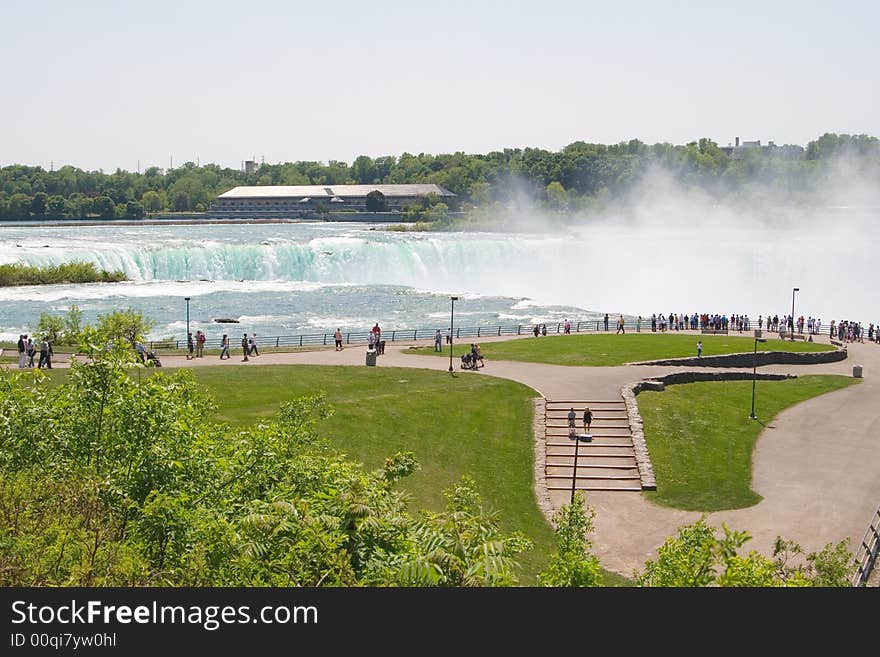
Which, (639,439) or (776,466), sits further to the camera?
(639,439)

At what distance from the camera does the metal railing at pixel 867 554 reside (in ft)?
59.2

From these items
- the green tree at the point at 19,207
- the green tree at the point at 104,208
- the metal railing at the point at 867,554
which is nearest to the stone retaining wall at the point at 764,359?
the metal railing at the point at 867,554

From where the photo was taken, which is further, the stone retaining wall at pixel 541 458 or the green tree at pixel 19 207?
the green tree at pixel 19 207

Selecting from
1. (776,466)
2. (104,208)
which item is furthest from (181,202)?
(776,466)

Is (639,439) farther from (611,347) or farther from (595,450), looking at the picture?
(611,347)

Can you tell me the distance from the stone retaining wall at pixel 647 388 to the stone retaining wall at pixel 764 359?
153cm

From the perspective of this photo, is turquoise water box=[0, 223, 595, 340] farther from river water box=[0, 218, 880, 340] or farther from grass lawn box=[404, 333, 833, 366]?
grass lawn box=[404, 333, 833, 366]

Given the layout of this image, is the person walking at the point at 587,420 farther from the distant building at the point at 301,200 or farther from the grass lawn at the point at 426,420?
the distant building at the point at 301,200

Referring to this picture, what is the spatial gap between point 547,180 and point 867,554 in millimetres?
157600

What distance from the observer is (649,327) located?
172 ft

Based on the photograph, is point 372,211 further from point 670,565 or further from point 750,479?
point 670,565

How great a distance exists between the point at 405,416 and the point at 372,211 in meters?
136

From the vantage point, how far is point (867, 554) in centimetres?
1933

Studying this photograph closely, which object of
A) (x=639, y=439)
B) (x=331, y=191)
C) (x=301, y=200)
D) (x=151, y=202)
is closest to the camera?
(x=639, y=439)
